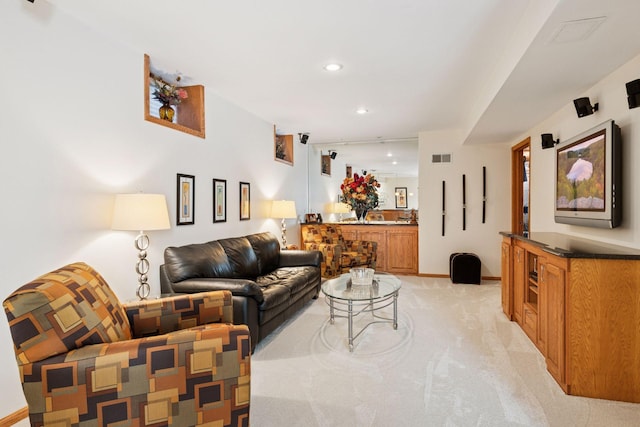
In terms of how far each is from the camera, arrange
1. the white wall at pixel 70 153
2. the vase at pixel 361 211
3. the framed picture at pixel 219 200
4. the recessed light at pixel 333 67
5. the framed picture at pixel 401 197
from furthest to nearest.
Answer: the framed picture at pixel 401 197 → the vase at pixel 361 211 → the framed picture at pixel 219 200 → the recessed light at pixel 333 67 → the white wall at pixel 70 153

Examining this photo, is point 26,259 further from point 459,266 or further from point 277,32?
point 459,266

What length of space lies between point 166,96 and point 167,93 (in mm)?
40

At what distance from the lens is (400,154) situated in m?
7.49

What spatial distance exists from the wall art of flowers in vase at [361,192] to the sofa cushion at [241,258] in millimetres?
2642

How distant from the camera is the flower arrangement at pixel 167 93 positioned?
330cm

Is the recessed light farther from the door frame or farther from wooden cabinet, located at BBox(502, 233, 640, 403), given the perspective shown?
the door frame

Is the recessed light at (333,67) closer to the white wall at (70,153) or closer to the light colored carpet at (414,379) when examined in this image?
the white wall at (70,153)

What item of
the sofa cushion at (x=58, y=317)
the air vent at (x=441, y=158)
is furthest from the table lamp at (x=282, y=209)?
the sofa cushion at (x=58, y=317)

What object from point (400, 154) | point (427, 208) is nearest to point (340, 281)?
point (427, 208)

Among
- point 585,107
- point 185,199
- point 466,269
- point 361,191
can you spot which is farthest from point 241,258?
point 466,269

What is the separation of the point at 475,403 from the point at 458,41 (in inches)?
98.8

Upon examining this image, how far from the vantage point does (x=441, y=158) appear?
596 centimetres

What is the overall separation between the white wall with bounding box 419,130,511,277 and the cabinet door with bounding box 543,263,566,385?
3355 millimetres

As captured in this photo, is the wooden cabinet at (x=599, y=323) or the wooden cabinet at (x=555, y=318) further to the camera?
the wooden cabinet at (x=555, y=318)
